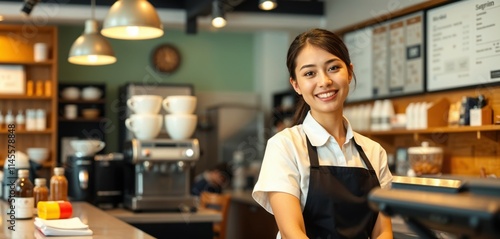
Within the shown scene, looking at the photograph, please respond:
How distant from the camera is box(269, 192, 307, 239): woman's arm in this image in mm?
2018

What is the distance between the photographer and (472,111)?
4.68m

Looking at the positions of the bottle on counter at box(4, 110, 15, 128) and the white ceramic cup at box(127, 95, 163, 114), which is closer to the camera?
the white ceramic cup at box(127, 95, 163, 114)

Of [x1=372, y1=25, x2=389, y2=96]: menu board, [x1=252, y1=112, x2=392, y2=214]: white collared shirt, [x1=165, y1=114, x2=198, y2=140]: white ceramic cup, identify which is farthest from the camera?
[x1=372, y1=25, x2=389, y2=96]: menu board

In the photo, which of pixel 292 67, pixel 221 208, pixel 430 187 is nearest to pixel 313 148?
pixel 292 67

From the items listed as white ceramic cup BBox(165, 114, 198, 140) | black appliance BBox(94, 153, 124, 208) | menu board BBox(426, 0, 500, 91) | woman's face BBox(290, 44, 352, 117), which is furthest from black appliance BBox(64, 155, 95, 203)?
woman's face BBox(290, 44, 352, 117)

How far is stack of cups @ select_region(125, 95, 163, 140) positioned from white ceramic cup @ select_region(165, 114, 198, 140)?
78 millimetres

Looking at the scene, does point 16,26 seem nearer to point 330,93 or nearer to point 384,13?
point 384,13

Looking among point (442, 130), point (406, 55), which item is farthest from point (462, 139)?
point (406, 55)

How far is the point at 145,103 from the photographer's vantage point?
454 cm

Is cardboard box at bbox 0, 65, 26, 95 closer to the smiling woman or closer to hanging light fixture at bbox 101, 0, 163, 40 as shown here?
hanging light fixture at bbox 101, 0, 163, 40

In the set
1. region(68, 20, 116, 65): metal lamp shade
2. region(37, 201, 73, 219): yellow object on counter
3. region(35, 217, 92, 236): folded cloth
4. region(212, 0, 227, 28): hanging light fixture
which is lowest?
region(35, 217, 92, 236): folded cloth

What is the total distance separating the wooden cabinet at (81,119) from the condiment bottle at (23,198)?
16.6ft

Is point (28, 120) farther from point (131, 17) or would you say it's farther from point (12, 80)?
point (131, 17)

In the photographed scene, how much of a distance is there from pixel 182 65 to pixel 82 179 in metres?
4.53
